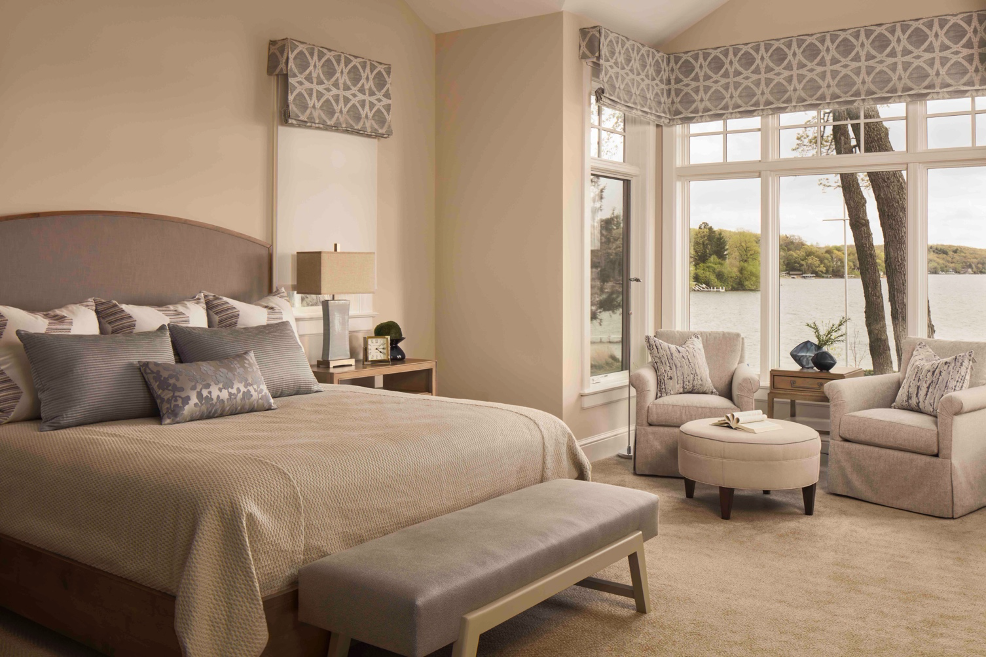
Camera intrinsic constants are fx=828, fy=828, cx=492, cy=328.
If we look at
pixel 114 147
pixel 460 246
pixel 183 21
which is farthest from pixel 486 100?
pixel 114 147

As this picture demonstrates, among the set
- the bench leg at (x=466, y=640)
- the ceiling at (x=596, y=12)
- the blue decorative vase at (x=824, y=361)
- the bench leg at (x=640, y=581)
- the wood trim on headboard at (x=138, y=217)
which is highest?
the ceiling at (x=596, y=12)

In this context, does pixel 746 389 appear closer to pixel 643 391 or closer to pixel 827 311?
pixel 643 391

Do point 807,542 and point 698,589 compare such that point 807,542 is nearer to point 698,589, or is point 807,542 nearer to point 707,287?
point 698,589

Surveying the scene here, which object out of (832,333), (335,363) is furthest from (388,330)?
(832,333)

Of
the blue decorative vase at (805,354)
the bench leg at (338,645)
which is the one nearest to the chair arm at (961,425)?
the blue decorative vase at (805,354)

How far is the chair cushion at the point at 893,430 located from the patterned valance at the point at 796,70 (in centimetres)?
216

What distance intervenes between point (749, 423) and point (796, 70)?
2.65 metres

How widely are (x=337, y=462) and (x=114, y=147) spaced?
229cm

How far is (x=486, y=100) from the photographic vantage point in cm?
558

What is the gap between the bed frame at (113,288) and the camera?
92.7 inches

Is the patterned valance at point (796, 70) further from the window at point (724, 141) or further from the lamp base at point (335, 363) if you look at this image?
the lamp base at point (335, 363)

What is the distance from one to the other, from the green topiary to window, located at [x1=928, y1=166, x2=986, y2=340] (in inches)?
140

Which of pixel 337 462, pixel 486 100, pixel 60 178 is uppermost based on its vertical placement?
pixel 486 100

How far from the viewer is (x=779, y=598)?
3.12 meters
